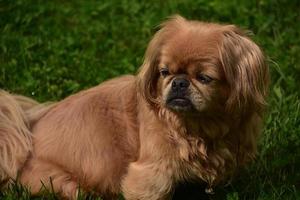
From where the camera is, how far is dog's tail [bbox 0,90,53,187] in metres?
5.30

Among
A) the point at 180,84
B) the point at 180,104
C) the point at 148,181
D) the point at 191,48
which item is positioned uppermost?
the point at 191,48

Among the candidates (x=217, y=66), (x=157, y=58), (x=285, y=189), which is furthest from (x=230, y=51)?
(x=285, y=189)

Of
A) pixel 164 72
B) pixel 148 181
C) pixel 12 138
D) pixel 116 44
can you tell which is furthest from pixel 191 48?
pixel 116 44

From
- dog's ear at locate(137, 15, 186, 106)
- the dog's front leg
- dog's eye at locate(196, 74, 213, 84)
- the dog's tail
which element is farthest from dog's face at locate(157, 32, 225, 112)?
the dog's tail

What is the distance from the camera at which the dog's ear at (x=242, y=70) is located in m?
4.78

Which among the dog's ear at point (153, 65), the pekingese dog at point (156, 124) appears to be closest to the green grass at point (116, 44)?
the pekingese dog at point (156, 124)

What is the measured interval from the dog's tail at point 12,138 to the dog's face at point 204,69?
89 centimetres

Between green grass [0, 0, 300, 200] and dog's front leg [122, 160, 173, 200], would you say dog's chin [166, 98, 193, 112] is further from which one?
green grass [0, 0, 300, 200]

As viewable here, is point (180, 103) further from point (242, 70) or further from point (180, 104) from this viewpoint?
point (242, 70)

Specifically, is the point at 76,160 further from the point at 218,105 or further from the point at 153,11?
the point at 153,11

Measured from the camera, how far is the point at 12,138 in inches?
209

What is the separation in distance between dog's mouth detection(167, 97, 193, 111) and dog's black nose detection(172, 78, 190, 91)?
0.06 meters

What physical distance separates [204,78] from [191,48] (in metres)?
0.18

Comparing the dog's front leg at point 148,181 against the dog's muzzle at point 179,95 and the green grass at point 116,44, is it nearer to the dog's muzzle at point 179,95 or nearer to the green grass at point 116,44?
the dog's muzzle at point 179,95
